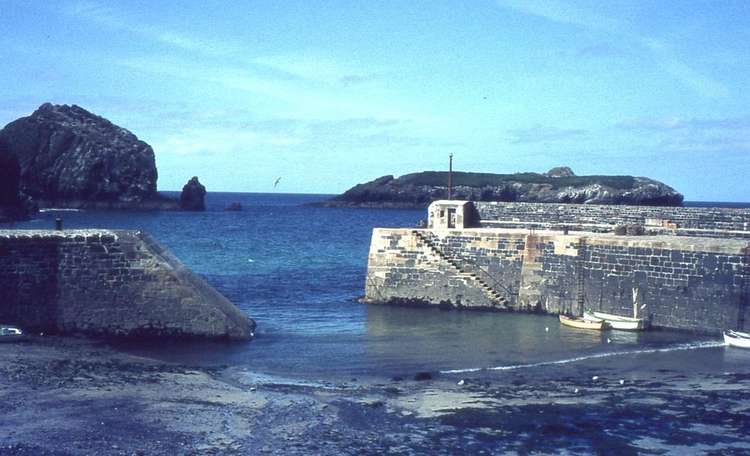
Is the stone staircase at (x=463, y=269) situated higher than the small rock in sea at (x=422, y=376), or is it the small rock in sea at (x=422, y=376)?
the stone staircase at (x=463, y=269)

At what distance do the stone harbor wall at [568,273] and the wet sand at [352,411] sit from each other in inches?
212

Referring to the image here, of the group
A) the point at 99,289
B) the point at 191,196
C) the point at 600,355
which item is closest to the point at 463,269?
the point at 600,355

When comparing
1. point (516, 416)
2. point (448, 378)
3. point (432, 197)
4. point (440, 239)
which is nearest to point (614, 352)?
point (448, 378)

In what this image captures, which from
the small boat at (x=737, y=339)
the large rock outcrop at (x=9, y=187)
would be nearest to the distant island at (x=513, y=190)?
the large rock outcrop at (x=9, y=187)

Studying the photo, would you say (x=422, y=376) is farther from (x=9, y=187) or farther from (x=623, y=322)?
(x=9, y=187)

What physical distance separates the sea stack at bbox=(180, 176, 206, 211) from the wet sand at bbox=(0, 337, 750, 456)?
105 metres

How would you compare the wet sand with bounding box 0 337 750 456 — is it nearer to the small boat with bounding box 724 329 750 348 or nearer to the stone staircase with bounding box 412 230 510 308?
the small boat with bounding box 724 329 750 348

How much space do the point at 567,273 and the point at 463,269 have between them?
12.7ft

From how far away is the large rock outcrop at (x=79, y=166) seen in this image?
110688 mm

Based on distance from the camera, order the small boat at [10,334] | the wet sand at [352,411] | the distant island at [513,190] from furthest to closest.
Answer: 1. the distant island at [513,190]
2. the small boat at [10,334]
3. the wet sand at [352,411]

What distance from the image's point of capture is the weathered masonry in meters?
22.9

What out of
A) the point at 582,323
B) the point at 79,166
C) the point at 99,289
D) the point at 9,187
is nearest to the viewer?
the point at 99,289

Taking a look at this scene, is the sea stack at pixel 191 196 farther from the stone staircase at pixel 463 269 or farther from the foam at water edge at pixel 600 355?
the foam at water edge at pixel 600 355

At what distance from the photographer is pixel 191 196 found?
399 ft
